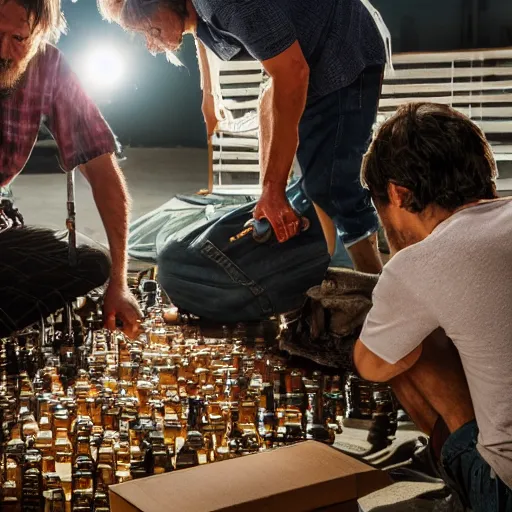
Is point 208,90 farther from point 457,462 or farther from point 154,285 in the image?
point 457,462

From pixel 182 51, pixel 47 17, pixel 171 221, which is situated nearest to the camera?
pixel 47 17

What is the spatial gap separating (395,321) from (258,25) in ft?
4.27

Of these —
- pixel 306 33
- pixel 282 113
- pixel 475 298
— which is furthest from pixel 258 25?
pixel 475 298

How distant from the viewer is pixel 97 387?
301 cm

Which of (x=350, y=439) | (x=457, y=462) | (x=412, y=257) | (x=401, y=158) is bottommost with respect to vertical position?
(x=350, y=439)

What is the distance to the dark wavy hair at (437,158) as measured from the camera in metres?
2.04

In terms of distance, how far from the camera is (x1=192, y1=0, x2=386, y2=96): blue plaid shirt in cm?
287

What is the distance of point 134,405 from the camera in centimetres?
284

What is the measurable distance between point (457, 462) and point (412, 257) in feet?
1.54

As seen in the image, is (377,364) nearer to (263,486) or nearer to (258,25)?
(263,486)

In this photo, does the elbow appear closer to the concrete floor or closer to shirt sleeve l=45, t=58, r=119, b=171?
the concrete floor

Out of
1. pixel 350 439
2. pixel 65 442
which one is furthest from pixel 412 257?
pixel 65 442

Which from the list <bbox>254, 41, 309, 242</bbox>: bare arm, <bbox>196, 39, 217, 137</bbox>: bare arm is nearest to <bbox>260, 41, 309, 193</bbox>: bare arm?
<bbox>254, 41, 309, 242</bbox>: bare arm

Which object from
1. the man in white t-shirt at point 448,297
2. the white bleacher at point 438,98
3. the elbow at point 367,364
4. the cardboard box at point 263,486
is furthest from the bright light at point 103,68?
the elbow at point 367,364
